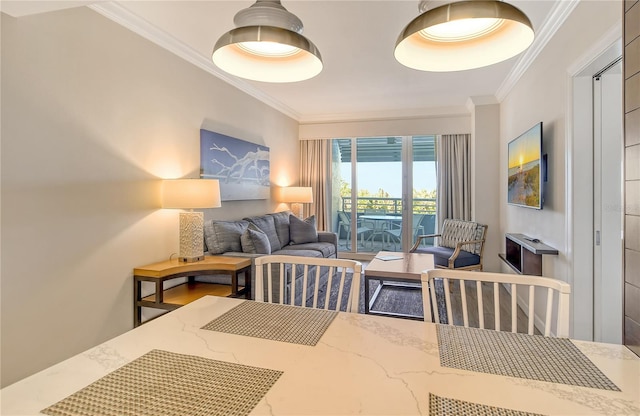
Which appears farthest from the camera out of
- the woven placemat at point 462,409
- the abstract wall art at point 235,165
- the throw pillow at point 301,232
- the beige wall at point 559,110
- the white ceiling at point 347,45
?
the throw pillow at point 301,232

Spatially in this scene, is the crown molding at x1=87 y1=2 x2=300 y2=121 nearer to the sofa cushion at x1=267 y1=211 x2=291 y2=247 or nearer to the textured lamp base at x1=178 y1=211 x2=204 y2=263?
the textured lamp base at x1=178 y1=211 x2=204 y2=263

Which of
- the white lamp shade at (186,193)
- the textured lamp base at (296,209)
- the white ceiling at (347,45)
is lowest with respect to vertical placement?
the textured lamp base at (296,209)

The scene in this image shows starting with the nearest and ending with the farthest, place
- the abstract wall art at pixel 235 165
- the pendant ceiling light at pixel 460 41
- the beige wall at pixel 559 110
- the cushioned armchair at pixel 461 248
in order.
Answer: the pendant ceiling light at pixel 460 41
the beige wall at pixel 559 110
the abstract wall art at pixel 235 165
the cushioned armchair at pixel 461 248

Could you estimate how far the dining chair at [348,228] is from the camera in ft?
20.2

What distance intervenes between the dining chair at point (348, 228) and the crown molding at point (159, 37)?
9.44ft

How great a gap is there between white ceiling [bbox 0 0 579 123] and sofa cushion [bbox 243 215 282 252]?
1684 millimetres

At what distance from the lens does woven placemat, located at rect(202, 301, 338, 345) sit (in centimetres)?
109

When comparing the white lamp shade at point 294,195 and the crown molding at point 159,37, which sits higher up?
the crown molding at point 159,37

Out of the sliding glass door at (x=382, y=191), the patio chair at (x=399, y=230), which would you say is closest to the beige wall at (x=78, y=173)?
the sliding glass door at (x=382, y=191)

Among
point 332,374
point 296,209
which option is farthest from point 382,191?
point 332,374

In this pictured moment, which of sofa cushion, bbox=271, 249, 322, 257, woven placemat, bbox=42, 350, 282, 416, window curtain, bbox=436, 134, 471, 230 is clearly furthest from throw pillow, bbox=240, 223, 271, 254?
window curtain, bbox=436, 134, 471, 230

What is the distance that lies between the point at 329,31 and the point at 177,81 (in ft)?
4.93

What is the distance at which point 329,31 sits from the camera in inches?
113

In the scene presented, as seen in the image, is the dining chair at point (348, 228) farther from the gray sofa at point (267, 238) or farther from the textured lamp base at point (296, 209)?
the gray sofa at point (267, 238)
